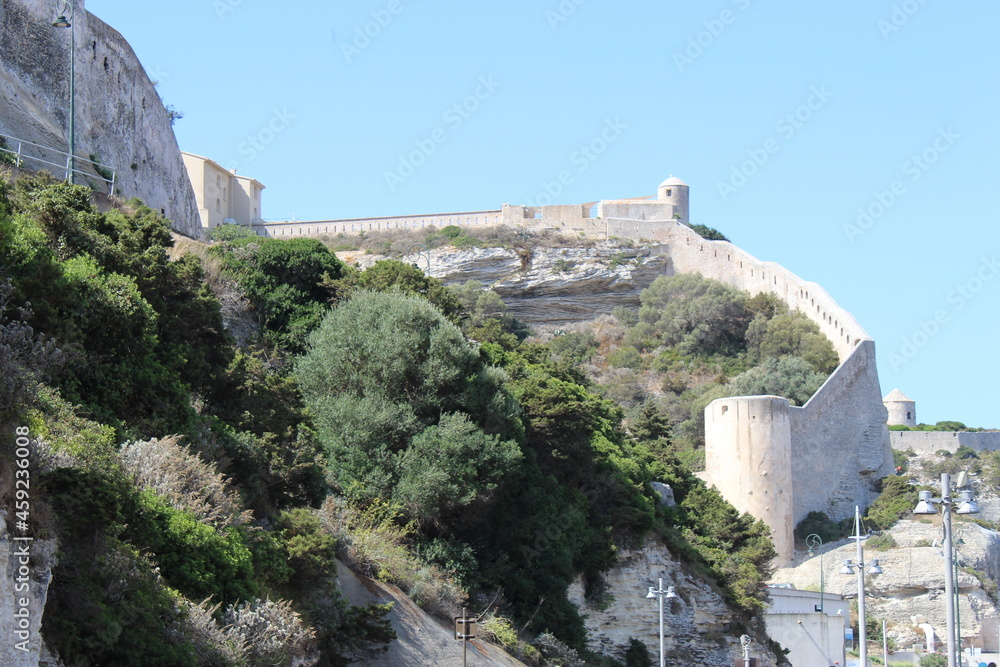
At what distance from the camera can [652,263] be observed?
6581cm

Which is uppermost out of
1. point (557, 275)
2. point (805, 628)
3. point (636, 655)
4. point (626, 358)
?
point (557, 275)

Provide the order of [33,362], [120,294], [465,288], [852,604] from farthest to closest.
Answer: [465,288] < [852,604] < [120,294] < [33,362]

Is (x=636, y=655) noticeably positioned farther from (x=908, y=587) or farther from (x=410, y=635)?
(x=908, y=587)

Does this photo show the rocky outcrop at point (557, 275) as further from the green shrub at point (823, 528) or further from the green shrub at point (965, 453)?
the green shrub at point (823, 528)

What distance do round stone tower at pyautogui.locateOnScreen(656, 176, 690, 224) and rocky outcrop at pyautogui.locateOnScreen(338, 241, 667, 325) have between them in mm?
6332

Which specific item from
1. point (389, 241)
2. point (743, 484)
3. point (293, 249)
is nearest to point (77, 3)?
point (293, 249)

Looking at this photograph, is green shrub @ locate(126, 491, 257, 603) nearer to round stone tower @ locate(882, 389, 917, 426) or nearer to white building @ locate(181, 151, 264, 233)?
white building @ locate(181, 151, 264, 233)

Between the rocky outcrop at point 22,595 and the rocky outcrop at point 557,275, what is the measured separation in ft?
173

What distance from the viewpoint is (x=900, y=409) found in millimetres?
67250

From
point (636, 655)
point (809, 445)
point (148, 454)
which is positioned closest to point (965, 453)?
point (809, 445)

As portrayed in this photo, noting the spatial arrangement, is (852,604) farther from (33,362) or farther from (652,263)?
(33,362)

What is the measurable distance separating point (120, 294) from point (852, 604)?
33.3 m

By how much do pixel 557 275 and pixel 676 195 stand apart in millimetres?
11532

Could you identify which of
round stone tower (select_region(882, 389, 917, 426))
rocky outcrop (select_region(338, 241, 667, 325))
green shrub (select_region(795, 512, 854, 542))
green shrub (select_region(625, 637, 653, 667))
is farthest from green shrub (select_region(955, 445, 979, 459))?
green shrub (select_region(625, 637, 653, 667))
